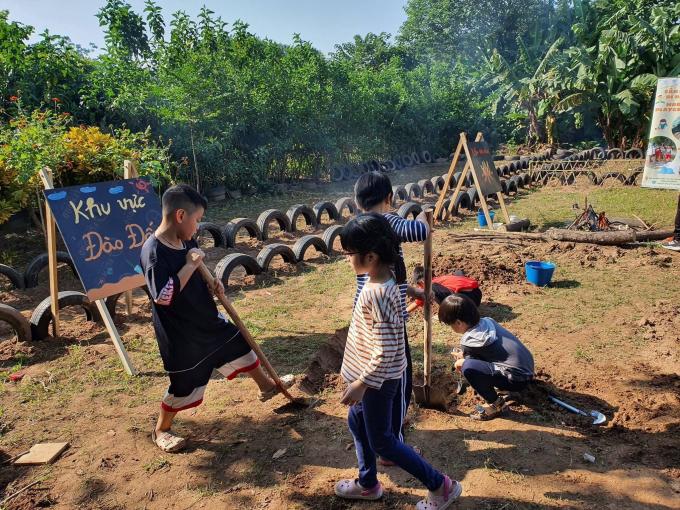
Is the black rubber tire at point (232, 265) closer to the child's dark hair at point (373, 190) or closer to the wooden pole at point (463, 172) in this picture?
the child's dark hair at point (373, 190)

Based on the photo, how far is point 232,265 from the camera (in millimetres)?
6688

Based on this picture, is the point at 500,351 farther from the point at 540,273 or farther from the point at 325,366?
the point at 540,273

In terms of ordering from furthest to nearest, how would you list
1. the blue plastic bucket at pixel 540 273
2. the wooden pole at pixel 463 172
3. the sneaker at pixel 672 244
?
the wooden pole at pixel 463 172, the sneaker at pixel 672 244, the blue plastic bucket at pixel 540 273

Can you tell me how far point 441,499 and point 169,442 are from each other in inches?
74.1

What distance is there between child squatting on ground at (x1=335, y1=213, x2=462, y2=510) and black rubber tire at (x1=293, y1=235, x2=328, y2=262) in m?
5.37

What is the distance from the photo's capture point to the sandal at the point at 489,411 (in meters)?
3.57

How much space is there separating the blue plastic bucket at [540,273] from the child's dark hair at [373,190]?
4.22 meters

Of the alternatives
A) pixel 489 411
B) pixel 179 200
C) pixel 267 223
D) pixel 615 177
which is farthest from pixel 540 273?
pixel 615 177

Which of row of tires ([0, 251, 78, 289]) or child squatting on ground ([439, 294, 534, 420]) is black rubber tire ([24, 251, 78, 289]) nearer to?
row of tires ([0, 251, 78, 289])

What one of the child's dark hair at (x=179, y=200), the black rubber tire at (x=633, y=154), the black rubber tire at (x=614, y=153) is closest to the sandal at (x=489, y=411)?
the child's dark hair at (x=179, y=200)

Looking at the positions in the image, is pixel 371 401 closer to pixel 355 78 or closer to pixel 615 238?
Answer: pixel 615 238

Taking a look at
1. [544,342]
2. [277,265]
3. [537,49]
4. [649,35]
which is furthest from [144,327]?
[537,49]

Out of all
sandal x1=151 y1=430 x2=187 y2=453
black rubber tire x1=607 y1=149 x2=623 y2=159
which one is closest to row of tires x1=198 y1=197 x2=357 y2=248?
sandal x1=151 y1=430 x2=187 y2=453

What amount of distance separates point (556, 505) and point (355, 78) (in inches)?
738
